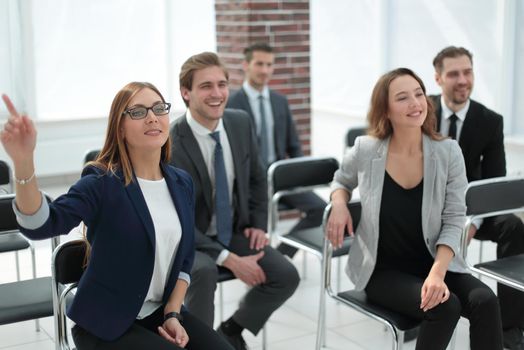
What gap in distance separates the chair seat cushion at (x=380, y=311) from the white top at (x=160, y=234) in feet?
2.65

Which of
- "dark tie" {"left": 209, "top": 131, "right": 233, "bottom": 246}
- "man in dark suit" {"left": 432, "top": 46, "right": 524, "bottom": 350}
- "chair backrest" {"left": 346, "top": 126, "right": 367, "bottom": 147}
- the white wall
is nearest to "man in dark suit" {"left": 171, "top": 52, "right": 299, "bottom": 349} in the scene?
"dark tie" {"left": 209, "top": 131, "right": 233, "bottom": 246}

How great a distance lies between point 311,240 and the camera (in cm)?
364

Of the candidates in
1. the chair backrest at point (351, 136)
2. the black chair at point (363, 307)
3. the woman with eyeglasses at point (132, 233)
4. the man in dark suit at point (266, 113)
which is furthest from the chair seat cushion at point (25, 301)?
the chair backrest at point (351, 136)

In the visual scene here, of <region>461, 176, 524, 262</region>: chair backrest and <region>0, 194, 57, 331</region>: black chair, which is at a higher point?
<region>461, 176, 524, 262</region>: chair backrest

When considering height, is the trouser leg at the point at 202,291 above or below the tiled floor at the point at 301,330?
above

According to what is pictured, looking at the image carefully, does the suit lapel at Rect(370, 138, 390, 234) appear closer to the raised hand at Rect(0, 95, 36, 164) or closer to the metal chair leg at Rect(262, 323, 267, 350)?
the metal chair leg at Rect(262, 323, 267, 350)

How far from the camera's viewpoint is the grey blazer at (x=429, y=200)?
283 centimetres

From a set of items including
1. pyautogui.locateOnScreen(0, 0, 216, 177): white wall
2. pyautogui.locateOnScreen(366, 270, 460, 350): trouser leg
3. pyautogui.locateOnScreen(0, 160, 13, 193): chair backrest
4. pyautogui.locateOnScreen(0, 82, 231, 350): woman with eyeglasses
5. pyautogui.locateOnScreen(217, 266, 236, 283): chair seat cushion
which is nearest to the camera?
pyautogui.locateOnScreen(0, 82, 231, 350): woman with eyeglasses

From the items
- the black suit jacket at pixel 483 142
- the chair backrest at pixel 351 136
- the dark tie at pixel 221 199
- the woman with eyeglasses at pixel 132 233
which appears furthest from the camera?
the chair backrest at pixel 351 136

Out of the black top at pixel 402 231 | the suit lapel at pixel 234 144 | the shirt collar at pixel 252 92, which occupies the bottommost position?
the black top at pixel 402 231

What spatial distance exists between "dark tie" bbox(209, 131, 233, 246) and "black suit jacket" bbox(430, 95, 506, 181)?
4.08 ft

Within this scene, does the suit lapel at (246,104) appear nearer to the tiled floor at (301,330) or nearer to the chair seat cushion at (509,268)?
the tiled floor at (301,330)

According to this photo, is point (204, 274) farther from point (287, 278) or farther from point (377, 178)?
point (377, 178)

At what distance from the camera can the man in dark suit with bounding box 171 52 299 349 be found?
10.5ft
